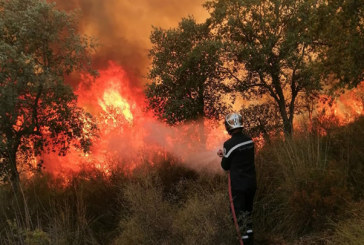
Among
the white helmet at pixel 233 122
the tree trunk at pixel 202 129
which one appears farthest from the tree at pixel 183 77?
the white helmet at pixel 233 122

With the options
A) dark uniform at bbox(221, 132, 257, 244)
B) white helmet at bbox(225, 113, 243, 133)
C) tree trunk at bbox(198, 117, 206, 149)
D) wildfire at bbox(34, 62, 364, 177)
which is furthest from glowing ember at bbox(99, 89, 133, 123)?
dark uniform at bbox(221, 132, 257, 244)

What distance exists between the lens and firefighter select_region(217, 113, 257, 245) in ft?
17.0

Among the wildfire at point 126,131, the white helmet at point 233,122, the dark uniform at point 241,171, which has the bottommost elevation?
the dark uniform at point 241,171

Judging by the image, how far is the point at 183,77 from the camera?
53.9 feet

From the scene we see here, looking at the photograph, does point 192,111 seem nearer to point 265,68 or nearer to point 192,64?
point 192,64

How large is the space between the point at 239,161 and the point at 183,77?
11622 mm

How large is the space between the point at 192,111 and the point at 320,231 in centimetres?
1073

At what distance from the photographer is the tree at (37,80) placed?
9928 millimetres

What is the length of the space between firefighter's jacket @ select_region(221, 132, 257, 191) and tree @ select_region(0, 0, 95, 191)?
23.4 feet

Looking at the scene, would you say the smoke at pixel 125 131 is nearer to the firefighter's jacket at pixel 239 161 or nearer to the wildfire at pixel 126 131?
the wildfire at pixel 126 131

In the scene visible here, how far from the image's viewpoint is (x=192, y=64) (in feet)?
52.5

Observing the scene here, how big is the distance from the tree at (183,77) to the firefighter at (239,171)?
1026 cm

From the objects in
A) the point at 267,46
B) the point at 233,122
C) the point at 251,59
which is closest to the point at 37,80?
the point at 233,122

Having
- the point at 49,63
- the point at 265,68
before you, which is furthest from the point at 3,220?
the point at 265,68
